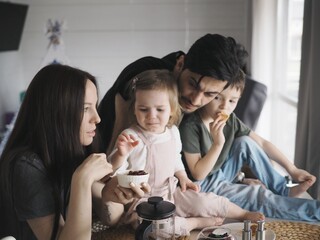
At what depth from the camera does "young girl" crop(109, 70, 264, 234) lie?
1.38 metres

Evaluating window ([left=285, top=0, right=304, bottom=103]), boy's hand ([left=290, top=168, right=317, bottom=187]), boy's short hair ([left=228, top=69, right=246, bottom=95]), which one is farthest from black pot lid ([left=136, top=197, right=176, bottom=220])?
window ([left=285, top=0, right=304, bottom=103])

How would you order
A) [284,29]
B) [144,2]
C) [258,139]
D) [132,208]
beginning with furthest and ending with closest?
[144,2]
[284,29]
[258,139]
[132,208]

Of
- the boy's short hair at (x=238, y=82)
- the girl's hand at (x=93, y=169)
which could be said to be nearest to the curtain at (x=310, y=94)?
the boy's short hair at (x=238, y=82)

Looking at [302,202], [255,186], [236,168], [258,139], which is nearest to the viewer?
[302,202]

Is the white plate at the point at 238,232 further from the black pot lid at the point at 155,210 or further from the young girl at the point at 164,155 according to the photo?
the black pot lid at the point at 155,210

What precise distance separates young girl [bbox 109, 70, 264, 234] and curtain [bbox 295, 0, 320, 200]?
1.87 ft

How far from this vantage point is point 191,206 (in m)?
1.38

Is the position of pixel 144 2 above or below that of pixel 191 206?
above

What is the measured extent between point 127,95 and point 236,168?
1.89 feet

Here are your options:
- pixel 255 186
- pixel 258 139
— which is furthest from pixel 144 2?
pixel 255 186

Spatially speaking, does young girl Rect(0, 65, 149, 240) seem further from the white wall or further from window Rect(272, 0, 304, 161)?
the white wall

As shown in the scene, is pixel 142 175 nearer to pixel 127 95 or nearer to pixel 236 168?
pixel 127 95

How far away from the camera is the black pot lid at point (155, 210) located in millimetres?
968

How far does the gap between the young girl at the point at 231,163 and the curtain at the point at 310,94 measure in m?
0.17
